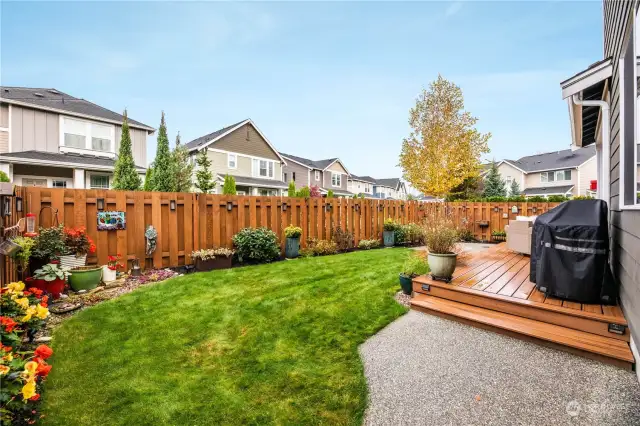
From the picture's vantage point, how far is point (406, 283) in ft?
14.0

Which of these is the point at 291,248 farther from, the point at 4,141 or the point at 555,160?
the point at 555,160

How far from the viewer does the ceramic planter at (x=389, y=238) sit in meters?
9.81

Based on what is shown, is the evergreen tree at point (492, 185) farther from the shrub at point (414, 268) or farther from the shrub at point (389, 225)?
the shrub at point (414, 268)

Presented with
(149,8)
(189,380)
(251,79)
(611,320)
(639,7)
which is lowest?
(189,380)

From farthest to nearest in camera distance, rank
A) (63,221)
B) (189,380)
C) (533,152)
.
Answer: (533,152), (63,221), (189,380)

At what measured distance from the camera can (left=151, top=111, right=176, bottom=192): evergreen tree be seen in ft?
42.7

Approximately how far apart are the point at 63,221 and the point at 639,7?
24.7 ft

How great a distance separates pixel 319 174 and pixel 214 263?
86.4 ft

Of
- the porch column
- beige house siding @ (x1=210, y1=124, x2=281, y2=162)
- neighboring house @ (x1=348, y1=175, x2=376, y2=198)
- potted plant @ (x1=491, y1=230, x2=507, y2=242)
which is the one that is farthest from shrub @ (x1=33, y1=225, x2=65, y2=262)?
neighboring house @ (x1=348, y1=175, x2=376, y2=198)

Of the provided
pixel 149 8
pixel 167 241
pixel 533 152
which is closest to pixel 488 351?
pixel 167 241

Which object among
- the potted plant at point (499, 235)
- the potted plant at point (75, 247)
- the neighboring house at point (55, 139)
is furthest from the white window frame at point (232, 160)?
the potted plant at point (499, 235)

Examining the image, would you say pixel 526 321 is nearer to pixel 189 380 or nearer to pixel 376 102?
pixel 189 380

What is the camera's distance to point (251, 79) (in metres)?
14.8

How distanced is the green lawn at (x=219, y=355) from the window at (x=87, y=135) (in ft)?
47.1
